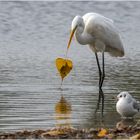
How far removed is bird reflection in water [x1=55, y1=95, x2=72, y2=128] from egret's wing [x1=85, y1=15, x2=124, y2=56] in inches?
120

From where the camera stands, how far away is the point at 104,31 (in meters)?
17.9

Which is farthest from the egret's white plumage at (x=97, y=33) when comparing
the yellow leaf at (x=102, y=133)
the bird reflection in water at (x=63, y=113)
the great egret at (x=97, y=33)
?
the yellow leaf at (x=102, y=133)

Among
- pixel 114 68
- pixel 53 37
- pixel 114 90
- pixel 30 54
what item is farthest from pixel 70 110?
pixel 53 37

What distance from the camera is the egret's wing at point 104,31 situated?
1770 cm

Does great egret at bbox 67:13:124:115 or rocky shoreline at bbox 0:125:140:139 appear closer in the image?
rocky shoreline at bbox 0:125:140:139

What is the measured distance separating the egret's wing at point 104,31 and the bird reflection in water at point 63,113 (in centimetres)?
305

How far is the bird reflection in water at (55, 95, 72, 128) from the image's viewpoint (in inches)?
478

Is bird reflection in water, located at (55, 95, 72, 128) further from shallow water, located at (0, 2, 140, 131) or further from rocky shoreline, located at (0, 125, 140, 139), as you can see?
rocky shoreline, located at (0, 125, 140, 139)

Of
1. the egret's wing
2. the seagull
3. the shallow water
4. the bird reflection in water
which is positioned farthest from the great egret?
the seagull

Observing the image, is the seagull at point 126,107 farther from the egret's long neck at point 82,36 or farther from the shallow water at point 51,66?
the egret's long neck at point 82,36

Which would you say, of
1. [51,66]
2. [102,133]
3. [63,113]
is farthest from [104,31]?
[102,133]

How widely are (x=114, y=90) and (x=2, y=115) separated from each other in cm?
374

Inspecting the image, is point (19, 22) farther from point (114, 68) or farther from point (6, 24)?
point (114, 68)

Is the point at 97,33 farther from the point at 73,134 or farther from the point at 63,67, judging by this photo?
the point at 73,134
